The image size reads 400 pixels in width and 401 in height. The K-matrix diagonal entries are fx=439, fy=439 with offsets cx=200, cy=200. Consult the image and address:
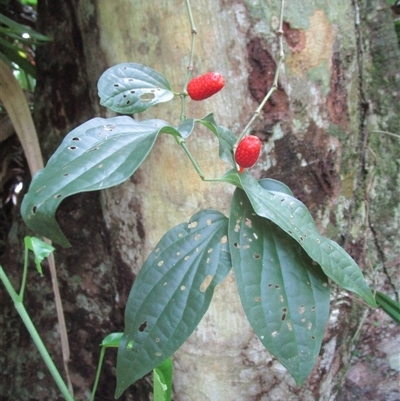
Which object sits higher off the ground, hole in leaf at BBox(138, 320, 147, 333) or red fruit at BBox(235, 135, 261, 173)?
red fruit at BBox(235, 135, 261, 173)

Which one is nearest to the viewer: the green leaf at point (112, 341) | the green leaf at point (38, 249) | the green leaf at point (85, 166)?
the green leaf at point (85, 166)

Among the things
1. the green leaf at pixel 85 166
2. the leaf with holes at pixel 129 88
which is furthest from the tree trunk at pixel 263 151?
the green leaf at pixel 85 166

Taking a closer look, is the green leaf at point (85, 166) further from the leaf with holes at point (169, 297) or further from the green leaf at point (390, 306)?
the green leaf at point (390, 306)

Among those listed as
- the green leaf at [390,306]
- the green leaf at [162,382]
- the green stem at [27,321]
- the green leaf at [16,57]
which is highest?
the green leaf at [16,57]

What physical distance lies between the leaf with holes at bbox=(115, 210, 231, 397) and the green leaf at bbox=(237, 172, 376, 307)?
0.09 m

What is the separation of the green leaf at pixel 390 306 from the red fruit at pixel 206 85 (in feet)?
2.21

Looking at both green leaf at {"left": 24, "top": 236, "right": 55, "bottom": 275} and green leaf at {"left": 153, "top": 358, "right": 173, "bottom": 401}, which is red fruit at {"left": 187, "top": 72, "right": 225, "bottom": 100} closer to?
green leaf at {"left": 24, "top": 236, "right": 55, "bottom": 275}

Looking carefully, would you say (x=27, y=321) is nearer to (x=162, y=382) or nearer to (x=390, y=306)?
(x=162, y=382)

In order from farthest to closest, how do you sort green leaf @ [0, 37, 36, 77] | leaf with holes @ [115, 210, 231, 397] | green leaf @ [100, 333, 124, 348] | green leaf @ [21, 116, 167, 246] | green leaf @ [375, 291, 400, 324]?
green leaf @ [0, 37, 36, 77] < green leaf @ [375, 291, 400, 324] < green leaf @ [100, 333, 124, 348] < leaf with holes @ [115, 210, 231, 397] < green leaf @ [21, 116, 167, 246]

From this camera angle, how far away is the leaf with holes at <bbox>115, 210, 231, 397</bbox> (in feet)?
1.77

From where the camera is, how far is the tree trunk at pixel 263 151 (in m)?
0.85

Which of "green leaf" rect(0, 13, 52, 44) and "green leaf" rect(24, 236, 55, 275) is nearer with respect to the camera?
"green leaf" rect(24, 236, 55, 275)

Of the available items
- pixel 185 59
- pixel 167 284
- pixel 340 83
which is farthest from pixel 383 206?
pixel 167 284

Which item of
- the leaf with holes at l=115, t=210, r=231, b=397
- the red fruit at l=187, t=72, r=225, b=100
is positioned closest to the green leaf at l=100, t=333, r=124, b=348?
the leaf with holes at l=115, t=210, r=231, b=397
